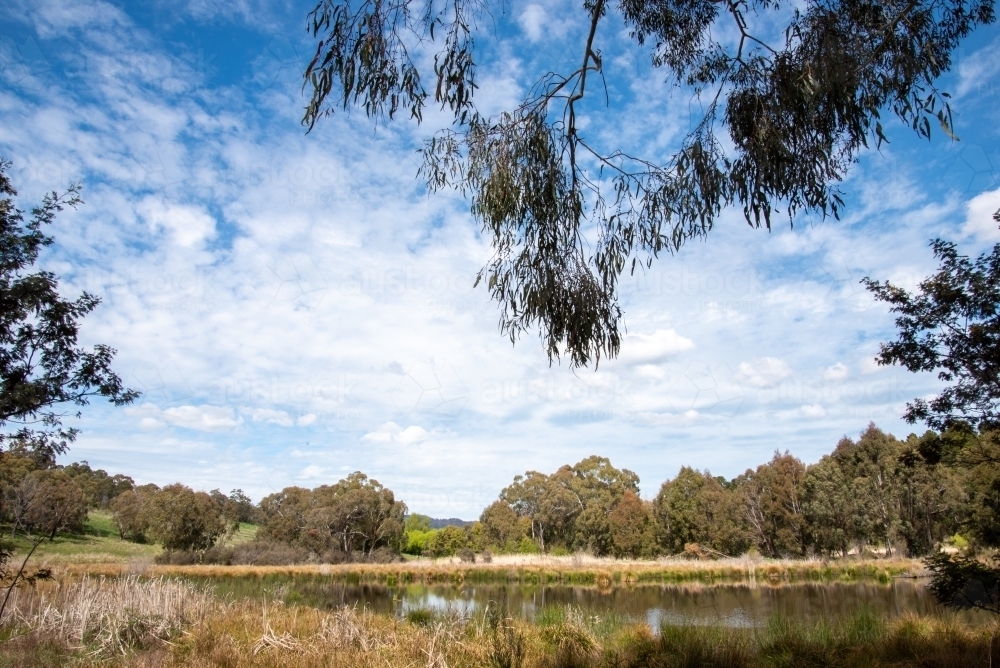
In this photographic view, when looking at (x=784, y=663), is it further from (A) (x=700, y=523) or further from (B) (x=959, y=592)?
(A) (x=700, y=523)

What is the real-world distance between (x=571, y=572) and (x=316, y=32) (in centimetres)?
2600

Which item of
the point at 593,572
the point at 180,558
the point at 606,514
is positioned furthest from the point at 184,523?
the point at 606,514

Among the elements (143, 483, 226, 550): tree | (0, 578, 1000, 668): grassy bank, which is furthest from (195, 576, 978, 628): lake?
(143, 483, 226, 550): tree

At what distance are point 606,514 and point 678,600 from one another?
2392 cm

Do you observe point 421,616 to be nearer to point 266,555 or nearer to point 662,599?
point 662,599

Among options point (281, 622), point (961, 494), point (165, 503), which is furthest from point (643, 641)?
point (165, 503)

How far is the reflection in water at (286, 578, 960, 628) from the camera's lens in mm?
12232

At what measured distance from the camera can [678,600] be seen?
54.4 ft

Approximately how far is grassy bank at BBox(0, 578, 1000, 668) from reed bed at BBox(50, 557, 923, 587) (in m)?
15.1

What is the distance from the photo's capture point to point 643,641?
23.9 ft

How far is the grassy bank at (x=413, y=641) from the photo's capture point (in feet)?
19.9

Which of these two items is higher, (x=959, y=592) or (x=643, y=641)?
(x=959, y=592)

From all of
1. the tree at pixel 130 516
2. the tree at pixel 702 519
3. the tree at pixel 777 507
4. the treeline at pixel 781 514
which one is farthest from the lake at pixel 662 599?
the tree at pixel 130 516

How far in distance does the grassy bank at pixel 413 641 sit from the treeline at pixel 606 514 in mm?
13541
